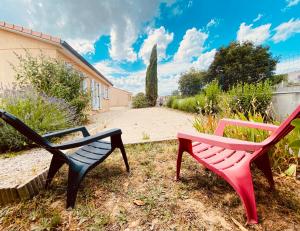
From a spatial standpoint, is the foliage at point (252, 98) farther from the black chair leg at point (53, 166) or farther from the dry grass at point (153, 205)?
the black chair leg at point (53, 166)

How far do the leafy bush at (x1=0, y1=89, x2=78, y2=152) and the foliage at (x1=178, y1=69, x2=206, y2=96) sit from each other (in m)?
24.0

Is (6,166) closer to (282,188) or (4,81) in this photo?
(282,188)

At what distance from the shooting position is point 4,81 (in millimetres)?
7199

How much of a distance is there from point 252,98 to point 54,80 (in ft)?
20.3

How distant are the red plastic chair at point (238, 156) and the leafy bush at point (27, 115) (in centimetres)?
274

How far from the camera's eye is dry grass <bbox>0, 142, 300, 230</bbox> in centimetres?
123

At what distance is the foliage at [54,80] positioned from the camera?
5.44 meters

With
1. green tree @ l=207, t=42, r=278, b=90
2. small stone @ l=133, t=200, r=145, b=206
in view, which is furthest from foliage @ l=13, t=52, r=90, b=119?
green tree @ l=207, t=42, r=278, b=90

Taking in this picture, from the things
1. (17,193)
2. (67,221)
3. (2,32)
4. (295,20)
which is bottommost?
(67,221)

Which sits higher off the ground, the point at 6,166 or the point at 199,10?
the point at 199,10

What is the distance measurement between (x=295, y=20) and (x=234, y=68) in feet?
21.3

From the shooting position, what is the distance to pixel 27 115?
115 inches

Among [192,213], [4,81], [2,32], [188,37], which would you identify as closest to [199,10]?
[188,37]

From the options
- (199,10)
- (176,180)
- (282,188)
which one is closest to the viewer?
(282,188)
